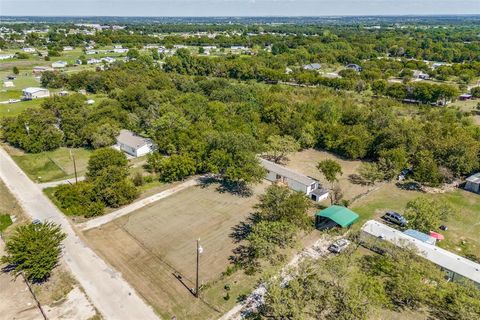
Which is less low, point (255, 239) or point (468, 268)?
point (255, 239)

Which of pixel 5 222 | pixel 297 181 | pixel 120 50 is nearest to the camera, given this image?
pixel 5 222

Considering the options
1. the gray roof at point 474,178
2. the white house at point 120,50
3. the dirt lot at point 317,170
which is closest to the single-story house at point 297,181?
the dirt lot at point 317,170

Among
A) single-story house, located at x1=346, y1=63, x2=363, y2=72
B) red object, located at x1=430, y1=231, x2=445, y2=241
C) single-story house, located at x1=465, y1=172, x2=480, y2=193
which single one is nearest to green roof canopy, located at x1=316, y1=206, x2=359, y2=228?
red object, located at x1=430, y1=231, x2=445, y2=241

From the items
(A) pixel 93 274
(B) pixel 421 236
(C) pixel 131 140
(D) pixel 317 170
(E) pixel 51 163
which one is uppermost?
(C) pixel 131 140

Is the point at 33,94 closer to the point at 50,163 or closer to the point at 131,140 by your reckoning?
the point at 50,163

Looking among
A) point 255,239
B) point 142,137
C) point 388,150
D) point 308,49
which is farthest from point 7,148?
point 308,49

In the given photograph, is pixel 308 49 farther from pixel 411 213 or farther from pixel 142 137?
pixel 411 213

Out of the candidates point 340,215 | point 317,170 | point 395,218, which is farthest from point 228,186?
point 395,218
